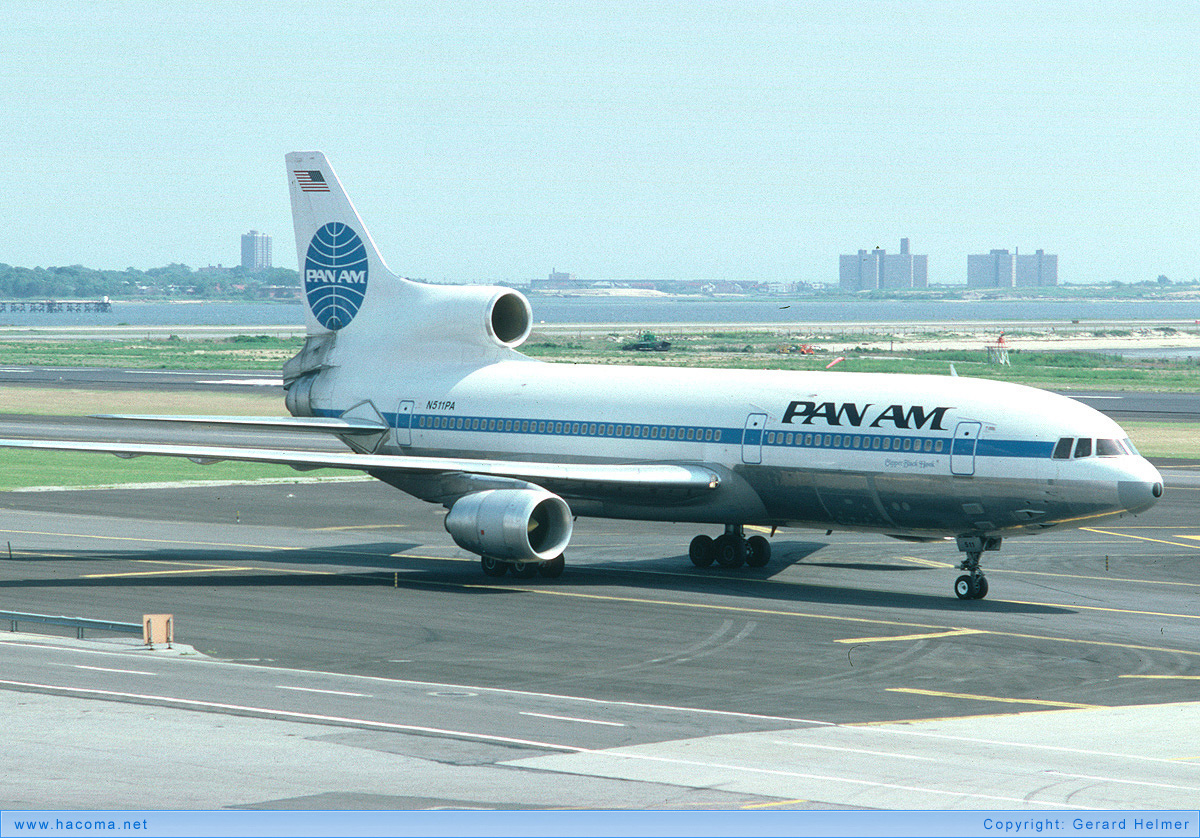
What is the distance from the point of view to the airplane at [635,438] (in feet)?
114

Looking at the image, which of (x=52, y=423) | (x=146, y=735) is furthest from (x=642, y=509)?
(x=52, y=423)

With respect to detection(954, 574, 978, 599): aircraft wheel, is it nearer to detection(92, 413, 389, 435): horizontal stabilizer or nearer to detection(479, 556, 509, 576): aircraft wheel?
detection(479, 556, 509, 576): aircraft wheel

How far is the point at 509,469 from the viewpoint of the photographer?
127 ft

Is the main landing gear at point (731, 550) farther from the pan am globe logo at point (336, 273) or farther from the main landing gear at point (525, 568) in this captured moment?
the pan am globe logo at point (336, 273)

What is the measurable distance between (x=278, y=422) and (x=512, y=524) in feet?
28.9

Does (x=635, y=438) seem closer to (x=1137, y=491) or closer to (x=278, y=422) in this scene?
(x=278, y=422)

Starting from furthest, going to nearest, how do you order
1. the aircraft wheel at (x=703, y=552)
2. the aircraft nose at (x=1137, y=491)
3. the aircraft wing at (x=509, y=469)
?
the aircraft wheel at (x=703, y=552), the aircraft wing at (x=509, y=469), the aircraft nose at (x=1137, y=491)

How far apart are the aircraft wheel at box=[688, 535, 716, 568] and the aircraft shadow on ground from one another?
310mm

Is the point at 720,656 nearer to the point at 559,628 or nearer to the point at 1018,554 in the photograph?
the point at 559,628

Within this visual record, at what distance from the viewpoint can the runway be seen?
18.3 m

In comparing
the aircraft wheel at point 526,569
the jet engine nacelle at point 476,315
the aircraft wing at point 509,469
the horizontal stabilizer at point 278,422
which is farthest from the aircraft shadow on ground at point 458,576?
the jet engine nacelle at point 476,315

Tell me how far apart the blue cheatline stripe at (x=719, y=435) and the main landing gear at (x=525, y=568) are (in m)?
3.92

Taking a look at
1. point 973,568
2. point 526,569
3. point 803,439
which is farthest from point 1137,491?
point 526,569

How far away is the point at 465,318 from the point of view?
1761 inches
